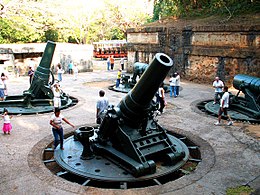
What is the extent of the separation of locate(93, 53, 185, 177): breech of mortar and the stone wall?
33.1ft

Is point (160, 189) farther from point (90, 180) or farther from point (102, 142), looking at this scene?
point (102, 142)

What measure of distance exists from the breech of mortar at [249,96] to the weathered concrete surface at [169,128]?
43.6 inches

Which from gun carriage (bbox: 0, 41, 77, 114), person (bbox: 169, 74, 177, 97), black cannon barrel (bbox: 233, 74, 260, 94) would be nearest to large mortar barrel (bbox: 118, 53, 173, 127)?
gun carriage (bbox: 0, 41, 77, 114)

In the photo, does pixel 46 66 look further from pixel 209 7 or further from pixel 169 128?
pixel 209 7

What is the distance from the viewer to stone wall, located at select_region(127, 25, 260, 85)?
47.6 ft

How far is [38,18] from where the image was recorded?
2139 centimetres

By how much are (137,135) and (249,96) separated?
18.8 feet

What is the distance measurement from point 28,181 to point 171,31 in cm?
1500

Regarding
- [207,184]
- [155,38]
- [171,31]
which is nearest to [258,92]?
[207,184]

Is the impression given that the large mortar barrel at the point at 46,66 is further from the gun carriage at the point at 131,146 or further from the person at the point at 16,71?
the person at the point at 16,71

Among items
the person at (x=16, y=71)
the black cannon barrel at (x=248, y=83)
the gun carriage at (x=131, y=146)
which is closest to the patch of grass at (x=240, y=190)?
the gun carriage at (x=131, y=146)

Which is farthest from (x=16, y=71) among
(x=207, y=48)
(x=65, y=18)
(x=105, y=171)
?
(x=105, y=171)

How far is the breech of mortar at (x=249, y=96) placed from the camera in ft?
32.1

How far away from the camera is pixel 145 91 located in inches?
217
